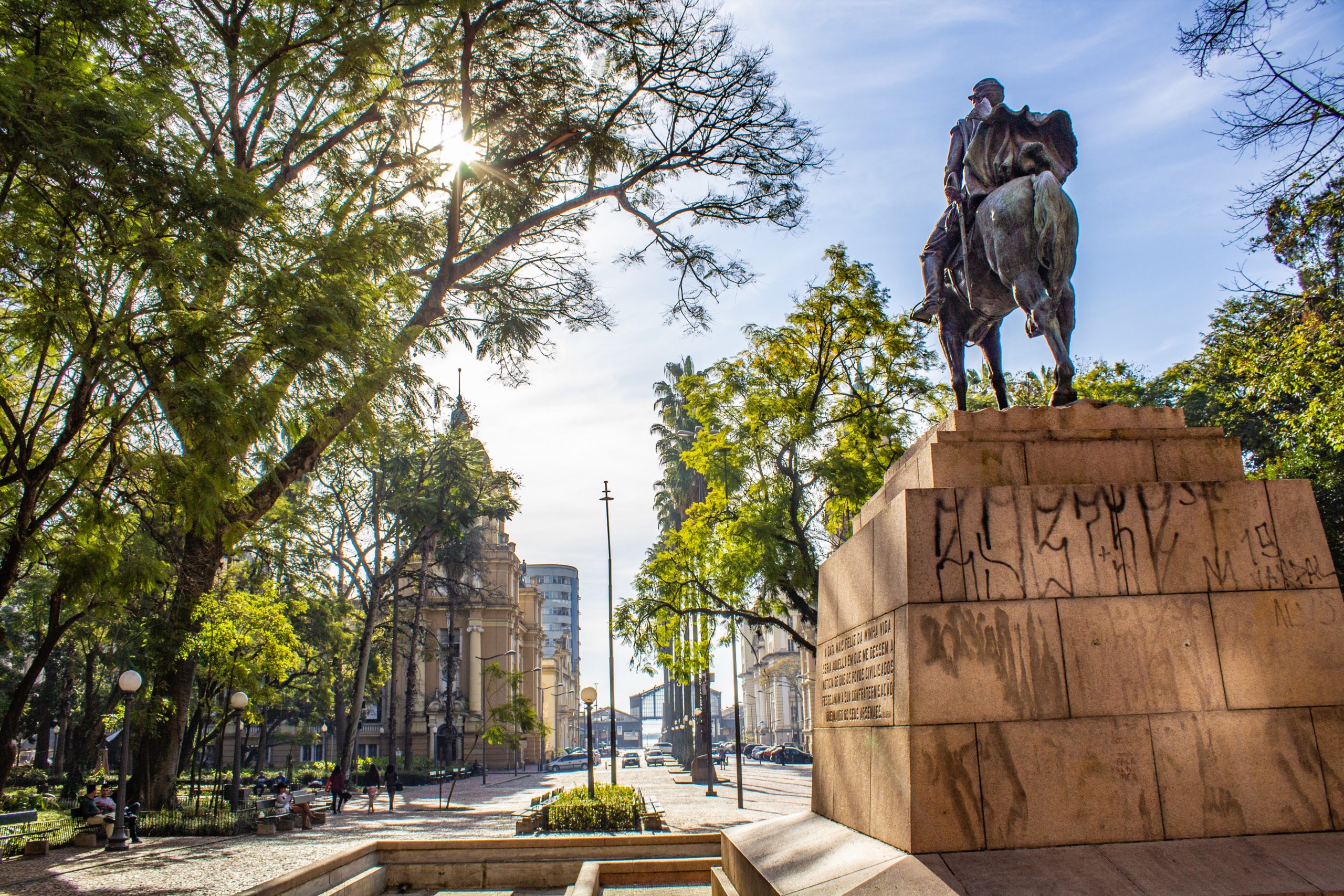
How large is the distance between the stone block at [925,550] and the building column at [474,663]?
203ft

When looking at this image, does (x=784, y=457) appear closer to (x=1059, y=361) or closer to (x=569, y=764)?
(x=1059, y=361)

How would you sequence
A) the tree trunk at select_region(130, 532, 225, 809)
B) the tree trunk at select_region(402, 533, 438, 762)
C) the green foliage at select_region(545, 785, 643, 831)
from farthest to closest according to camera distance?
1. the tree trunk at select_region(402, 533, 438, 762)
2. the tree trunk at select_region(130, 532, 225, 809)
3. the green foliage at select_region(545, 785, 643, 831)

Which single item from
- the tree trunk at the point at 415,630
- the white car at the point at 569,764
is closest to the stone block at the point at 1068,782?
the tree trunk at the point at 415,630

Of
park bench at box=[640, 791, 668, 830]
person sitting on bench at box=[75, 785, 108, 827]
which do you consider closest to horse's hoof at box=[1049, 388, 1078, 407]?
park bench at box=[640, 791, 668, 830]

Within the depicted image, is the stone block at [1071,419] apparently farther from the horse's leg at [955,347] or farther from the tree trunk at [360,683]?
the tree trunk at [360,683]

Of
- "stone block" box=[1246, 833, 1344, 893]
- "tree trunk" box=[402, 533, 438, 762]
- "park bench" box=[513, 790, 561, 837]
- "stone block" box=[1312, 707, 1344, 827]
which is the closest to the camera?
"stone block" box=[1246, 833, 1344, 893]

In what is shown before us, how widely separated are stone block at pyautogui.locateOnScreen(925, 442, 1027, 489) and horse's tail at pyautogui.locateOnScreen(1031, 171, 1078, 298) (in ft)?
4.74

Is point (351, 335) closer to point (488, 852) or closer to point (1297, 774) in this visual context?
point (488, 852)

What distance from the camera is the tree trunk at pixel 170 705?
1792cm

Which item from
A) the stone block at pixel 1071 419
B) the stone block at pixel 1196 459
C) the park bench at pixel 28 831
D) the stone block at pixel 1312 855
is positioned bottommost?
the park bench at pixel 28 831

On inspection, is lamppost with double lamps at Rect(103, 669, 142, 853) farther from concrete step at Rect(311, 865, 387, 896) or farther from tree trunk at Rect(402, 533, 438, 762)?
tree trunk at Rect(402, 533, 438, 762)

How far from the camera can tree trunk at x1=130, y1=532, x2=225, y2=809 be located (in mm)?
17922

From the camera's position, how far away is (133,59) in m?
8.93

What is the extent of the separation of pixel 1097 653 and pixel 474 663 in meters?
63.2
